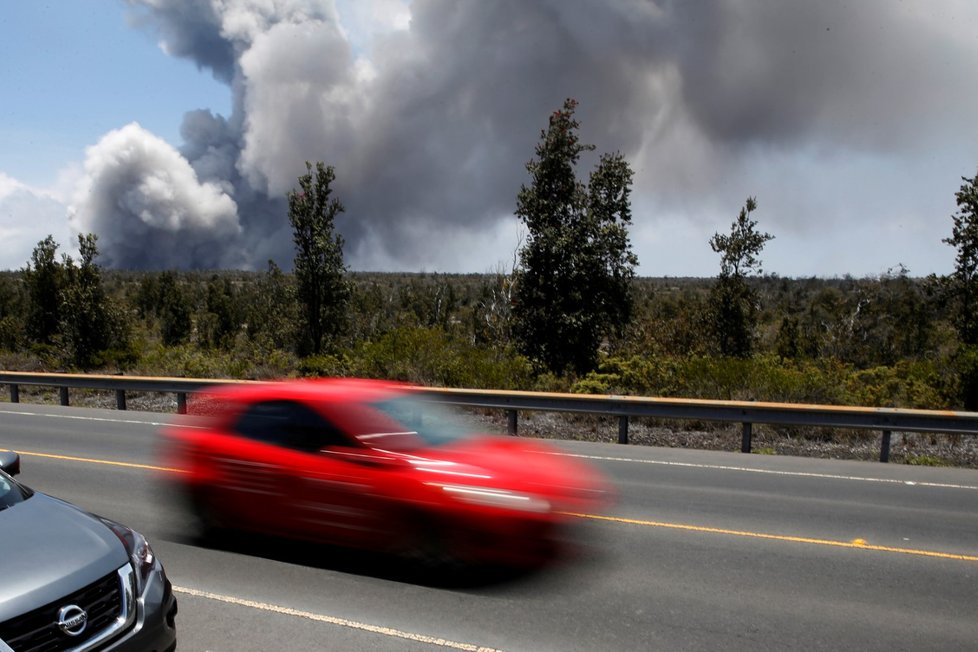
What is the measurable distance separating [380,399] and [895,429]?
9131 mm

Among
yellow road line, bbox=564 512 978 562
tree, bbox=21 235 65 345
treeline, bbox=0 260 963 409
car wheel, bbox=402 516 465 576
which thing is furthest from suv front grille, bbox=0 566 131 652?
tree, bbox=21 235 65 345

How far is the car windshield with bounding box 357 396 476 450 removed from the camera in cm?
610

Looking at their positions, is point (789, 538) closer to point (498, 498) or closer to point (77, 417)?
point (498, 498)

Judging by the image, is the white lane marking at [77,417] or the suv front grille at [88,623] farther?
the white lane marking at [77,417]

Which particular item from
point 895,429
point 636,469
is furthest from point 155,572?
point 895,429

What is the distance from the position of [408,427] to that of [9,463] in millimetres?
2874

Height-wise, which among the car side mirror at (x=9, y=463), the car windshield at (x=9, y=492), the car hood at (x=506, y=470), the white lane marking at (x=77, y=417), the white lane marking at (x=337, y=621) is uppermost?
the car side mirror at (x=9, y=463)

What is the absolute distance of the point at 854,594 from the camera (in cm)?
575

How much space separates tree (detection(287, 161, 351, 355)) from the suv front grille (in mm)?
30051

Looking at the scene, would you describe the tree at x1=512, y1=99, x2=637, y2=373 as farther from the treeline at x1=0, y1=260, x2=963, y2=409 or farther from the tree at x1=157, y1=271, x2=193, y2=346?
the tree at x1=157, y1=271, x2=193, y2=346

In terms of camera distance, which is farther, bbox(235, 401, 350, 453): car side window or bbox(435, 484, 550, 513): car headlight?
bbox(235, 401, 350, 453): car side window

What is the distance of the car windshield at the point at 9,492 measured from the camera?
14.2 feet

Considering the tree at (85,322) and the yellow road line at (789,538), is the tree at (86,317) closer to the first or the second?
the tree at (85,322)

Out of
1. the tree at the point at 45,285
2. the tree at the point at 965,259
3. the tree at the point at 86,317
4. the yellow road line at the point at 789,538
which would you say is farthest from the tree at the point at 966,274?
the tree at the point at 45,285
